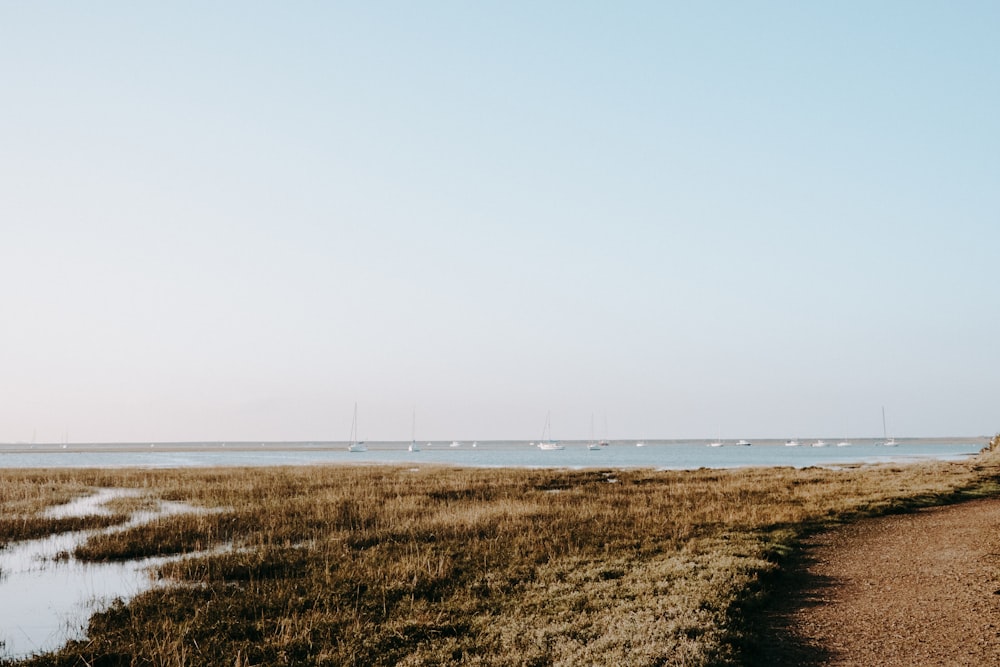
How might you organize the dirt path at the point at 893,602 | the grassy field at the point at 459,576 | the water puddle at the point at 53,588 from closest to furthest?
the dirt path at the point at 893,602 → the grassy field at the point at 459,576 → the water puddle at the point at 53,588

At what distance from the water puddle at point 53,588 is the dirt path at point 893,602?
12.3 metres

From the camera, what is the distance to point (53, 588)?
51.8 ft

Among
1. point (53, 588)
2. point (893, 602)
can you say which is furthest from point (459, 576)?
point (53, 588)

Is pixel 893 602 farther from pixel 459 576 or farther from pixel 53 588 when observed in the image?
pixel 53 588

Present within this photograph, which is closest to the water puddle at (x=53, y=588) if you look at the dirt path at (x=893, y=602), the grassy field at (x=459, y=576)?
the grassy field at (x=459, y=576)

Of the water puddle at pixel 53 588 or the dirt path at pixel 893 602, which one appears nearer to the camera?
the dirt path at pixel 893 602

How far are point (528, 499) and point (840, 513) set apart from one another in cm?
1274

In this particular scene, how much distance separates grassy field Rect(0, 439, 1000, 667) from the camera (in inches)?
413

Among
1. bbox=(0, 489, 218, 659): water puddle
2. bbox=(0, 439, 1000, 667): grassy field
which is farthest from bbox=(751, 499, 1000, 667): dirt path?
bbox=(0, 489, 218, 659): water puddle

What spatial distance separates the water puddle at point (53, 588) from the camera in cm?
1223

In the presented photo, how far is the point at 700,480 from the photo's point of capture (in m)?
43.2

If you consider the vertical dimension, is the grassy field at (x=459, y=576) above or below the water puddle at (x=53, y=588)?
above

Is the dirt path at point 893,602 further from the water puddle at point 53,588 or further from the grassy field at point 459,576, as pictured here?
the water puddle at point 53,588

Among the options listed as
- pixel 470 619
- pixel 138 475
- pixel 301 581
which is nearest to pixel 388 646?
pixel 470 619
